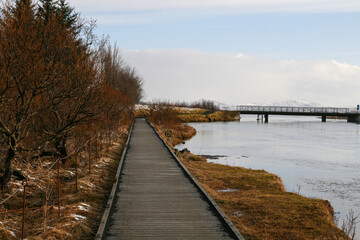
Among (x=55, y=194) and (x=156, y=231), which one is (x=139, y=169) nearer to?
(x=55, y=194)

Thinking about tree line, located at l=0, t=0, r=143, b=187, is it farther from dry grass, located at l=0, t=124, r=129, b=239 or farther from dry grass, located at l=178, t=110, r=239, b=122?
dry grass, located at l=178, t=110, r=239, b=122

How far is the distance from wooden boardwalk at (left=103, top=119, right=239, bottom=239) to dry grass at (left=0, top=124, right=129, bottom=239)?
559 mm

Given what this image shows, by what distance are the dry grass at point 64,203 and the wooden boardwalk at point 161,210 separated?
0.56 meters

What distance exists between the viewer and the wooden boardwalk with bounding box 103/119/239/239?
6.93m

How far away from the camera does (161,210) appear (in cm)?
837

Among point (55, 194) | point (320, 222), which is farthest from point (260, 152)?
point (55, 194)

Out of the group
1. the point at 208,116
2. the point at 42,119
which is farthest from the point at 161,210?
the point at 208,116

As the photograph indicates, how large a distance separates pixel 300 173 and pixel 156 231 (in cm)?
1484

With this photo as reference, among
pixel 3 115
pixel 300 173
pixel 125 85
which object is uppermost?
pixel 125 85

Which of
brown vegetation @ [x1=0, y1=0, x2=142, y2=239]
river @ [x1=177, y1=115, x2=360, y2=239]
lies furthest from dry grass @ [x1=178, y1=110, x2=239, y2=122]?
brown vegetation @ [x1=0, y1=0, x2=142, y2=239]

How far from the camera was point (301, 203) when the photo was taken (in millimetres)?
11773

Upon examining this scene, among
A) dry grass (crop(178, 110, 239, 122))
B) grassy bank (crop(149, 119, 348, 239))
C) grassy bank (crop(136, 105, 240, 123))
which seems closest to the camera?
grassy bank (crop(149, 119, 348, 239))

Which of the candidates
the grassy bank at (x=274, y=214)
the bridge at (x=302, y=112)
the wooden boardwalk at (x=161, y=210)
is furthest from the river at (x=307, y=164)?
the bridge at (x=302, y=112)

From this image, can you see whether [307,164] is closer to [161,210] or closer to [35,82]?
[161,210]
